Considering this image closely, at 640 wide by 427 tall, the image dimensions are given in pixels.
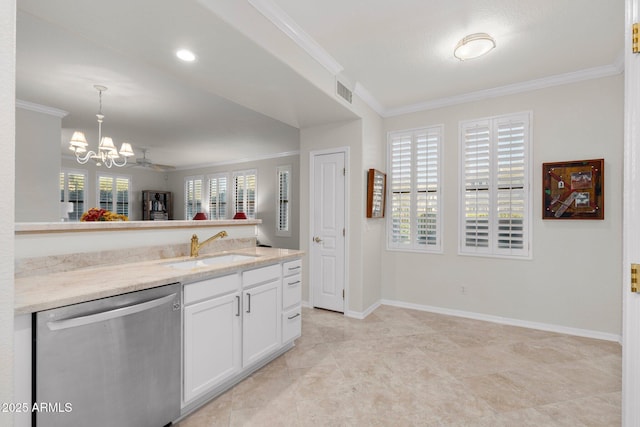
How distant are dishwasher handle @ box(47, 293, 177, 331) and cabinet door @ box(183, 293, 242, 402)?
212 millimetres

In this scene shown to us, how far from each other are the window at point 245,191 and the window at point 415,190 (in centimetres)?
465

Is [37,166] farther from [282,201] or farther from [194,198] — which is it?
[194,198]

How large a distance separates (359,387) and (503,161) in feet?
10.0

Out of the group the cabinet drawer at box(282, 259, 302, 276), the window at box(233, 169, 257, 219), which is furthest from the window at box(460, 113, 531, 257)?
the window at box(233, 169, 257, 219)

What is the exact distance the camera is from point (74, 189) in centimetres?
803

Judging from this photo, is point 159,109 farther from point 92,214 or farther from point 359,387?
point 359,387

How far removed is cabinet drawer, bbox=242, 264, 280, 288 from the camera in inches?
93.2

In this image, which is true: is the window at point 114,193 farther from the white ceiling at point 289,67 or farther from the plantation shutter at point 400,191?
the plantation shutter at point 400,191

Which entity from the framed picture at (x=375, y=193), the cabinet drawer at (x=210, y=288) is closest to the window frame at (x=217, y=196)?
the framed picture at (x=375, y=193)

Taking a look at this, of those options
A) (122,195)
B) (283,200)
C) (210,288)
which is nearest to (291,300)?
(210,288)

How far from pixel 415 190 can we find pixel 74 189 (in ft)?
28.9

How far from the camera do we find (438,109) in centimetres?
407

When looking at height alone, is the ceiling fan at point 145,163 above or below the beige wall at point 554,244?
above

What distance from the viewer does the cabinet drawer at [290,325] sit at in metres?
2.79
